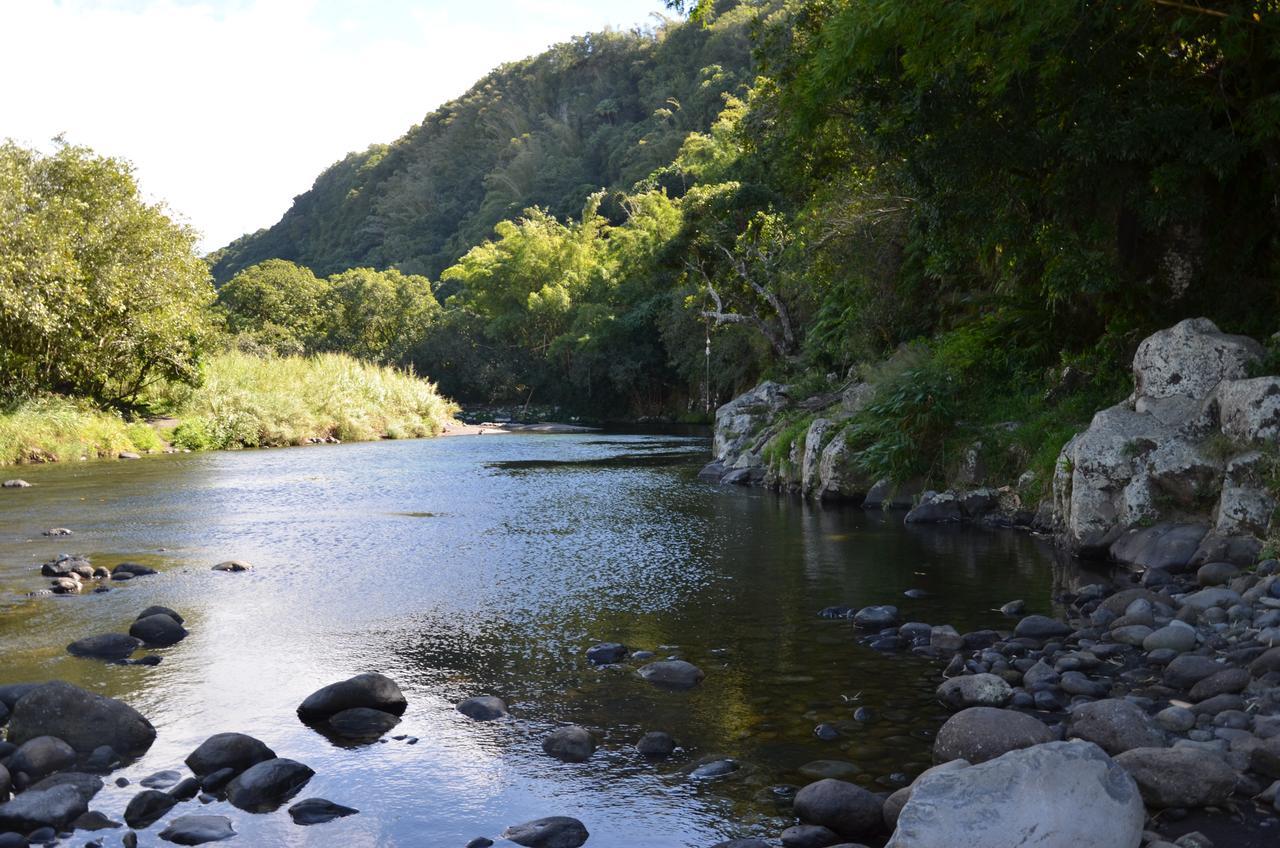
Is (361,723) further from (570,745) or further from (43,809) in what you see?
A: (43,809)

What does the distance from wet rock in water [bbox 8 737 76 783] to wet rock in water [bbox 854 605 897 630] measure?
6018 millimetres

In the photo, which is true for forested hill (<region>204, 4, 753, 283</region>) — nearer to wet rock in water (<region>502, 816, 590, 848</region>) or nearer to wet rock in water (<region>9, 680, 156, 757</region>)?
wet rock in water (<region>9, 680, 156, 757</region>)

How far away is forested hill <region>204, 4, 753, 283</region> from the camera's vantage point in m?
97.7

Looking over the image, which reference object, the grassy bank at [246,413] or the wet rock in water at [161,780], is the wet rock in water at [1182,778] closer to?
the wet rock in water at [161,780]

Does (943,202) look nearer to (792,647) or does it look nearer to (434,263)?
(792,647)

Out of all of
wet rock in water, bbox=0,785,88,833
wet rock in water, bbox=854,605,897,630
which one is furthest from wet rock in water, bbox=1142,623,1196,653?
wet rock in water, bbox=0,785,88,833

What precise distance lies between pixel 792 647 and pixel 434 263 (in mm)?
104903

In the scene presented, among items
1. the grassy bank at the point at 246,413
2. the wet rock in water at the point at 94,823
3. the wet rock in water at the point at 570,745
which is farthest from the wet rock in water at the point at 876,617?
the grassy bank at the point at 246,413

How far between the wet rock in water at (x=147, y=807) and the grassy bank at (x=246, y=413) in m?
26.6

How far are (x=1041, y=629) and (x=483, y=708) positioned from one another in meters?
4.45

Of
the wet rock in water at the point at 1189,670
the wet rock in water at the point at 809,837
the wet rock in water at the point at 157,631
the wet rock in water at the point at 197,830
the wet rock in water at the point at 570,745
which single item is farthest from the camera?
the wet rock in water at the point at 157,631

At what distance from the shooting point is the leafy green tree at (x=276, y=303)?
68.5 meters

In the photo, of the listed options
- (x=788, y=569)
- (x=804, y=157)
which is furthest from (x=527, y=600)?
(x=804, y=157)

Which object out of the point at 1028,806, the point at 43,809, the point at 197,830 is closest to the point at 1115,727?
the point at 1028,806
